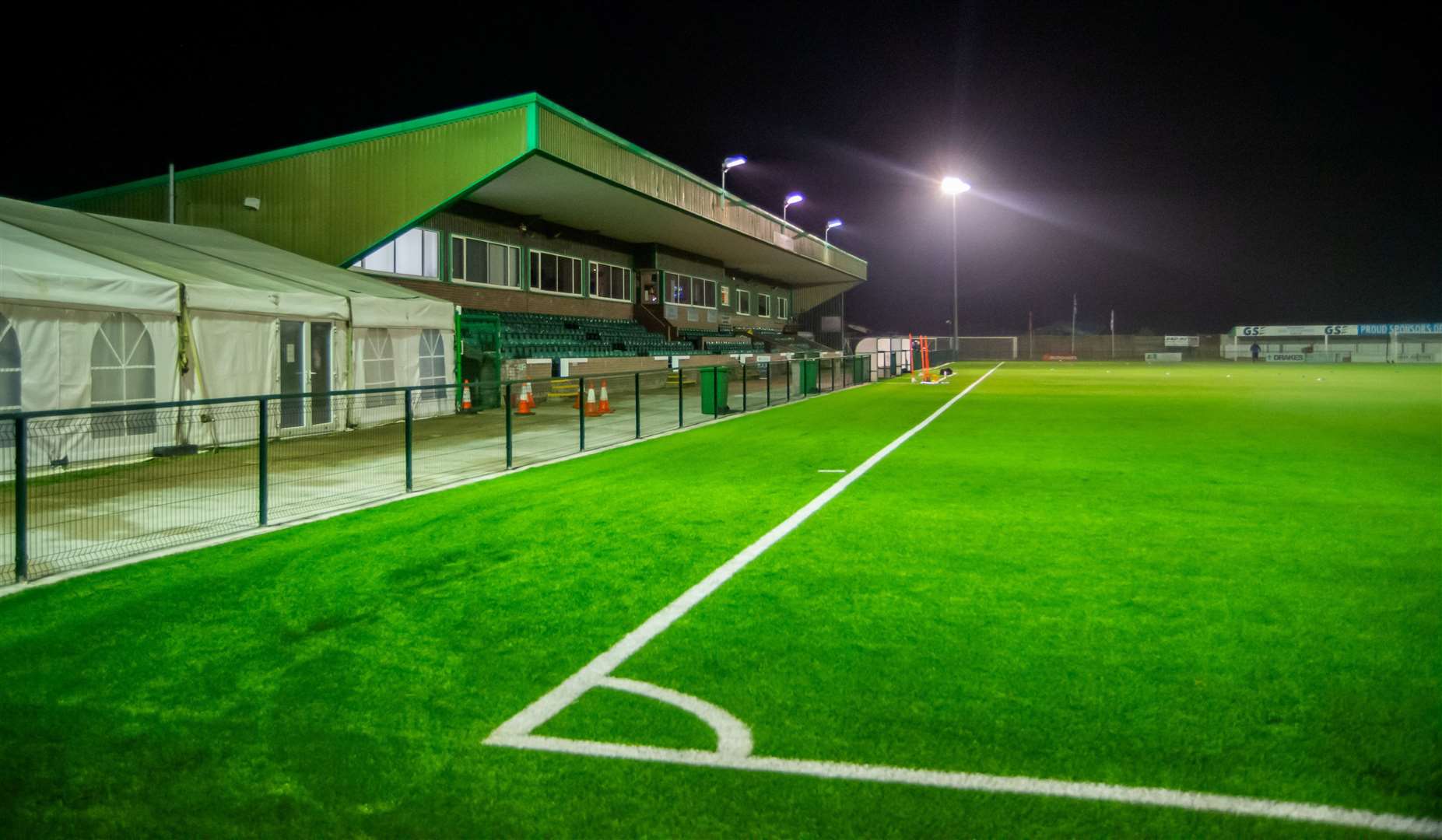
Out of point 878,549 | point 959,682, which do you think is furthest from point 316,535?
point 959,682

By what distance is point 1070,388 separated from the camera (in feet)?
102

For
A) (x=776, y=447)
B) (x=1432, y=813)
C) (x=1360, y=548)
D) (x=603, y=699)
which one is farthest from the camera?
(x=776, y=447)

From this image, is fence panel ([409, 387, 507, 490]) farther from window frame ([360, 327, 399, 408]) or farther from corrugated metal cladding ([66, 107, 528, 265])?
corrugated metal cladding ([66, 107, 528, 265])

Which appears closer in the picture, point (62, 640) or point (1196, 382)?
point (62, 640)

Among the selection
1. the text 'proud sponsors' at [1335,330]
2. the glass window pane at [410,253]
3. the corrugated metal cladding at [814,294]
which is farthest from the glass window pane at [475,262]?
the text 'proud sponsors' at [1335,330]

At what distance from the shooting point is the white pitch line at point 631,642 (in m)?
3.88

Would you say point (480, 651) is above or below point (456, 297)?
below

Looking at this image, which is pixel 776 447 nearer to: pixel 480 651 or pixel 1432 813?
pixel 480 651

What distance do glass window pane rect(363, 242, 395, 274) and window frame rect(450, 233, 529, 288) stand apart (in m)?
2.64

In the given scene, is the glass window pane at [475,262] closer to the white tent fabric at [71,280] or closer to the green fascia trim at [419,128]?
the green fascia trim at [419,128]

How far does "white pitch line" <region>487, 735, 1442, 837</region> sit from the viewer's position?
3000mm

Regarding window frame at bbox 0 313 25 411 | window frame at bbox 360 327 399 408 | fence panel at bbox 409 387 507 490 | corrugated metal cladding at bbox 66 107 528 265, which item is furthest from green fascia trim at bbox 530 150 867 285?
window frame at bbox 0 313 25 411

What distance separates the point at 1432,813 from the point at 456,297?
96.5 feet

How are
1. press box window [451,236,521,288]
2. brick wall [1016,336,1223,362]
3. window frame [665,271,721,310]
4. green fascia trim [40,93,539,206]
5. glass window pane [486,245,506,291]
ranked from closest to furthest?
green fascia trim [40,93,539,206] < press box window [451,236,521,288] < glass window pane [486,245,506,291] < window frame [665,271,721,310] < brick wall [1016,336,1223,362]
